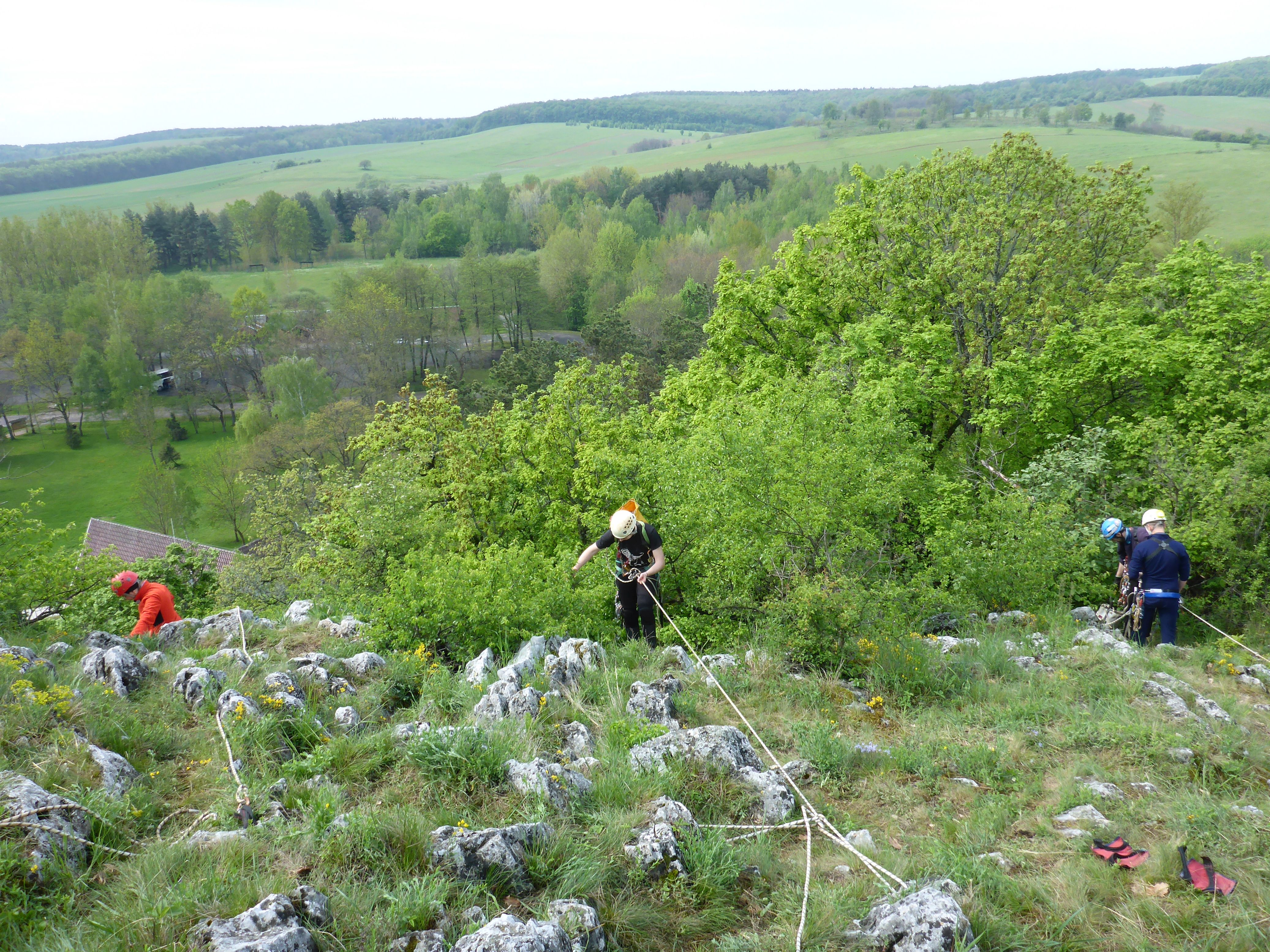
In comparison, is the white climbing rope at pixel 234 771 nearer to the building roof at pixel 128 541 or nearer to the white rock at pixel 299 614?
the white rock at pixel 299 614

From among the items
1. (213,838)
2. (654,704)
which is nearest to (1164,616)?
(654,704)

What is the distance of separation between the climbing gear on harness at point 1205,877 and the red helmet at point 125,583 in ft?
→ 39.5

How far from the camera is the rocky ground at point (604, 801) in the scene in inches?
180

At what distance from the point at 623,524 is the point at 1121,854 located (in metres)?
6.01

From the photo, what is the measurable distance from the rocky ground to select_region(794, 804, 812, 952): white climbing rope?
0.06 metres

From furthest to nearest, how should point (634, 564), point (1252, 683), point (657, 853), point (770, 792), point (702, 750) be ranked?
point (634, 564) < point (1252, 683) < point (702, 750) < point (770, 792) < point (657, 853)

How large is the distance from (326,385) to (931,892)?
67.6 m

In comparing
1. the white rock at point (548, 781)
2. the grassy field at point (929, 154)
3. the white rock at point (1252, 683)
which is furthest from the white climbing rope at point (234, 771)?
the grassy field at point (929, 154)

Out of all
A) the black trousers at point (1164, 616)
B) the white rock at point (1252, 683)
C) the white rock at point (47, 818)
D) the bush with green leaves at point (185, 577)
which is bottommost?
the bush with green leaves at point (185, 577)

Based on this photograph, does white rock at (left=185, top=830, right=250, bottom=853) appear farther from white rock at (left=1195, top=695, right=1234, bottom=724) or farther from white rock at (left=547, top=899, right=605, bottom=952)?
white rock at (left=1195, top=695, right=1234, bottom=724)

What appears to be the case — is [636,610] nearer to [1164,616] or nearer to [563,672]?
[563,672]

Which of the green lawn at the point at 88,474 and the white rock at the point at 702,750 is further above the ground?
the white rock at the point at 702,750

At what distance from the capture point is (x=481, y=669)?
853cm

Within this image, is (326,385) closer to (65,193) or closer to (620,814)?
(620,814)
